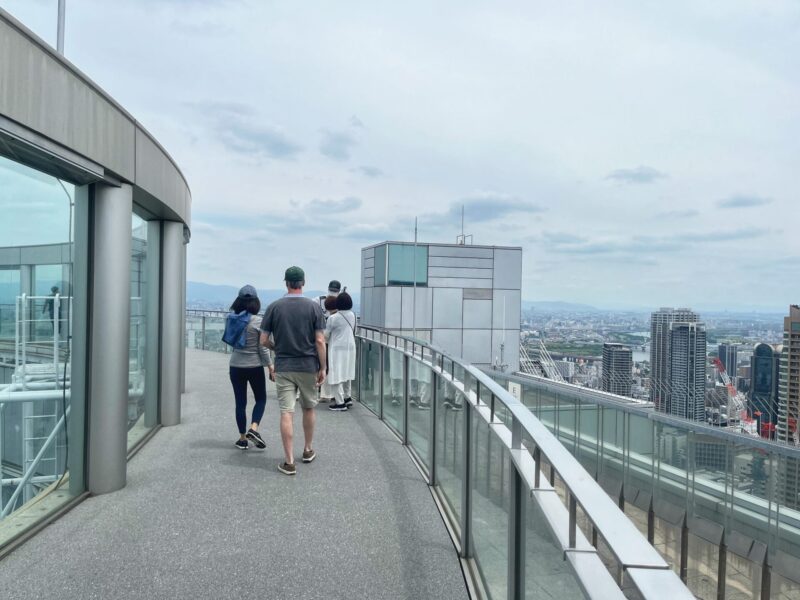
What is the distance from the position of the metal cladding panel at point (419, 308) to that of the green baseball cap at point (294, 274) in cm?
2464

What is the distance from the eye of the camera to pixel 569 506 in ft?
5.48

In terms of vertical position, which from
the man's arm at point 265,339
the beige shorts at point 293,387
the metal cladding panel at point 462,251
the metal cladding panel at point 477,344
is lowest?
the metal cladding panel at point 477,344

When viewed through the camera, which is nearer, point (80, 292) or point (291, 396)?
point (80, 292)

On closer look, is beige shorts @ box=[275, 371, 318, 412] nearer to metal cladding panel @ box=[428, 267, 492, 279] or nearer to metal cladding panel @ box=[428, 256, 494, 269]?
metal cladding panel @ box=[428, 267, 492, 279]

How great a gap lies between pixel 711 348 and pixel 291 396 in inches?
1002

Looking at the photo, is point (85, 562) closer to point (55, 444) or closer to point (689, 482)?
point (55, 444)

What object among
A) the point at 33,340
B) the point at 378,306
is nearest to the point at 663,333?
the point at 378,306

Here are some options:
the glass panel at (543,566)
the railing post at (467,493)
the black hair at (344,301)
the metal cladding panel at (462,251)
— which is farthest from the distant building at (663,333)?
the glass panel at (543,566)

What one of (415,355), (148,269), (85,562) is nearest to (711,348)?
(415,355)

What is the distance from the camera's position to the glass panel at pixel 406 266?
30.4m

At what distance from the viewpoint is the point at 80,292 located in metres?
4.81

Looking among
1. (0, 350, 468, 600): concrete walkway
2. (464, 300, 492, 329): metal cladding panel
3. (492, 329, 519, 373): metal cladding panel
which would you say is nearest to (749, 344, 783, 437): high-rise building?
(0, 350, 468, 600): concrete walkway

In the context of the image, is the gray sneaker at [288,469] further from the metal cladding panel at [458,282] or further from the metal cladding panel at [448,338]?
the metal cladding panel at [448,338]

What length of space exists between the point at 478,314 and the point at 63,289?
28.4m
